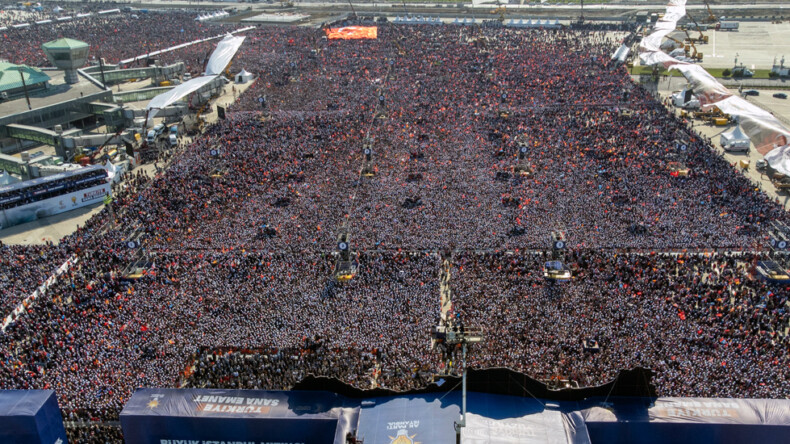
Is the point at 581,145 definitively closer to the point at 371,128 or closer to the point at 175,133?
the point at 371,128

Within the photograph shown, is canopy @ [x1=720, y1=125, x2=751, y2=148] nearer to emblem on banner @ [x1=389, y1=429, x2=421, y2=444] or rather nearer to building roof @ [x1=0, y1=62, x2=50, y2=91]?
emblem on banner @ [x1=389, y1=429, x2=421, y2=444]

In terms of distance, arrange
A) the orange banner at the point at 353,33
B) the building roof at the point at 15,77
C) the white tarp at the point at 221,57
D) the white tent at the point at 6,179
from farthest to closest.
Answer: the orange banner at the point at 353,33 → the white tarp at the point at 221,57 → the building roof at the point at 15,77 → the white tent at the point at 6,179

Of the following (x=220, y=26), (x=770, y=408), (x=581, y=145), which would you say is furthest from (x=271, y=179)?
(x=220, y=26)

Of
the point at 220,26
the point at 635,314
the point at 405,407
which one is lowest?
the point at 635,314

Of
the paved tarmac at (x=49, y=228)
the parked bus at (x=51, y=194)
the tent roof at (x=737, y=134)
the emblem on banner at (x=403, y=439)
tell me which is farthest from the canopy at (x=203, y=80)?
the tent roof at (x=737, y=134)

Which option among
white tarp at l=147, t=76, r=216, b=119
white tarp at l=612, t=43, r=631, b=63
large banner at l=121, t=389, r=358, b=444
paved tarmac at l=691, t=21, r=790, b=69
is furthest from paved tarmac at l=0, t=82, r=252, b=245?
paved tarmac at l=691, t=21, r=790, b=69

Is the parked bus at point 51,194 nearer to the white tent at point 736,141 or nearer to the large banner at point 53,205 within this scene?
the large banner at point 53,205

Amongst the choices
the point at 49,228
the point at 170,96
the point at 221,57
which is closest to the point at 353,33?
the point at 221,57
